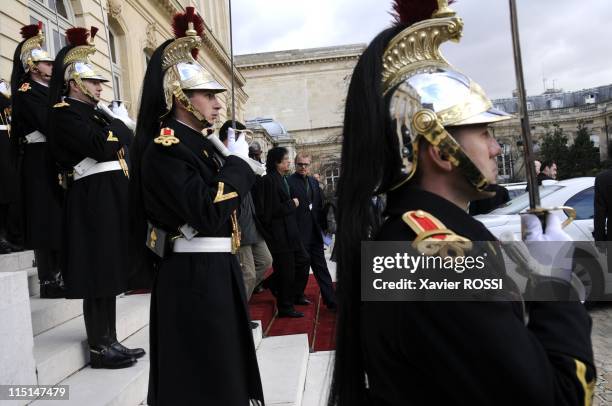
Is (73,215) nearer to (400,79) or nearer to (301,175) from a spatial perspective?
(400,79)

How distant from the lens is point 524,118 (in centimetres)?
162

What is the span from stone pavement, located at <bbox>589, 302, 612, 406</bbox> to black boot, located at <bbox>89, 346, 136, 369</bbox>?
3.39 meters

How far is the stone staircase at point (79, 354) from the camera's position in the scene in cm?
317

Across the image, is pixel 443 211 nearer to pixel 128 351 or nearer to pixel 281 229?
pixel 128 351

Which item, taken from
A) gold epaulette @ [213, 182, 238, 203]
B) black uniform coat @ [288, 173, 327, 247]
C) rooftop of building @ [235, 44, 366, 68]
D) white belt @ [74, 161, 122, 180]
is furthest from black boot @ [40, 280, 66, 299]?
rooftop of building @ [235, 44, 366, 68]

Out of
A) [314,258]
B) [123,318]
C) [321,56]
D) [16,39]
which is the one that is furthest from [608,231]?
[321,56]

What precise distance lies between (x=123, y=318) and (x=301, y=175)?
344 centimetres

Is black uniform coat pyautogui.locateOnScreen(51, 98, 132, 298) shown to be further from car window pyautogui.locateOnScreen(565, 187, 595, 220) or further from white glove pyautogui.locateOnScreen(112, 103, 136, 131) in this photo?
car window pyautogui.locateOnScreen(565, 187, 595, 220)

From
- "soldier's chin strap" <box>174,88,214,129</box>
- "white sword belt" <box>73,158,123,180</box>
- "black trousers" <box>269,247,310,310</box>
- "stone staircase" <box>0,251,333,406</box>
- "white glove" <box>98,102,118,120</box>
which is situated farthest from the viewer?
"black trousers" <box>269,247,310,310</box>

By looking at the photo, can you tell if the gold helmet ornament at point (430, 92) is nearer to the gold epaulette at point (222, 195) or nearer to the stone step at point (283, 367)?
the gold epaulette at point (222, 195)

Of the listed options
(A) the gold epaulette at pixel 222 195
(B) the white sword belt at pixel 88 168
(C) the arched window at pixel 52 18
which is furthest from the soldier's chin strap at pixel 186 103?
(C) the arched window at pixel 52 18

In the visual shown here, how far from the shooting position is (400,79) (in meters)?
1.52

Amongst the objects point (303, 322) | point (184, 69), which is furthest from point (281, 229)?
point (184, 69)

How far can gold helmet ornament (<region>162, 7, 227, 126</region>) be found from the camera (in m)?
3.00
